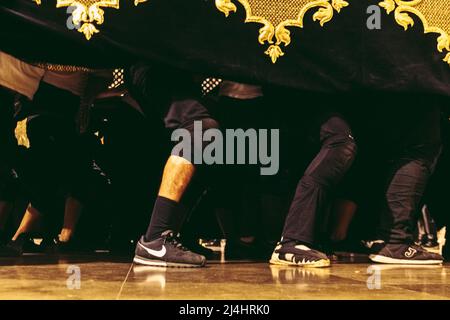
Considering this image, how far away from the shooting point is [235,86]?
399cm

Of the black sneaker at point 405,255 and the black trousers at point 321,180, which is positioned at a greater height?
the black trousers at point 321,180

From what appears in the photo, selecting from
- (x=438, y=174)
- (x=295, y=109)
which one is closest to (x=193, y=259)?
(x=295, y=109)

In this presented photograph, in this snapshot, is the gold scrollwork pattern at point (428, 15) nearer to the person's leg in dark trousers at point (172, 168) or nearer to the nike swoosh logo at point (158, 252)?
the person's leg in dark trousers at point (172, 168)

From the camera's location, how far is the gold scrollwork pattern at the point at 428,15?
356 cm

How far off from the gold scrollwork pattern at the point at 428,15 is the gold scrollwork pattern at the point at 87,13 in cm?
130

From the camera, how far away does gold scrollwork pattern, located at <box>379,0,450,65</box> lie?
356cm

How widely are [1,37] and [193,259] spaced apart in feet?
4.43

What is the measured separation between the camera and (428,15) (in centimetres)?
362

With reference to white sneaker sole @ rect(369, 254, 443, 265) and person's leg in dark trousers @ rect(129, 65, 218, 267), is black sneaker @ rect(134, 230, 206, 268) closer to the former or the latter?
person's leg in dark trousers @ rect(129, 65, 218, 267)

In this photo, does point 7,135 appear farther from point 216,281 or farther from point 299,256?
point 216,281

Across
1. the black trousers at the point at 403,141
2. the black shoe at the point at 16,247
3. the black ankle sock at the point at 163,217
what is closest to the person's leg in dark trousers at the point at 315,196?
the black trousers at the point at 403,141

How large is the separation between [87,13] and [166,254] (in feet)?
3.70

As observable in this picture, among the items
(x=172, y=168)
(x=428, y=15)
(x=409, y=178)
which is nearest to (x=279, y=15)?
(x=428, y=15)
